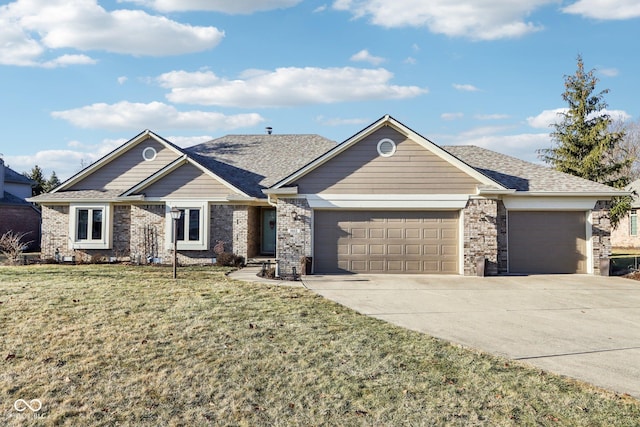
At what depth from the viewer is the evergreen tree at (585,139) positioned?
2242 centimetres

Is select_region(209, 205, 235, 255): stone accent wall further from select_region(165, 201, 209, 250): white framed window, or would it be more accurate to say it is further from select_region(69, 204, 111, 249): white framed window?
select_region(69, 204, 111, 249): white framed window

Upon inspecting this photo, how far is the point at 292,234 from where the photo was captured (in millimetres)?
14945

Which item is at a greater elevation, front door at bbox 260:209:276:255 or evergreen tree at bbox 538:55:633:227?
evergreen tree at bbox 538:55:633:227

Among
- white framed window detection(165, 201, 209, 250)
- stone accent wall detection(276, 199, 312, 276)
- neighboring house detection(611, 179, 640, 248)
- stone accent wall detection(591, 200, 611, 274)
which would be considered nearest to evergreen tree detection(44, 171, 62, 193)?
white framed window detection(165, 201, 209, 250)

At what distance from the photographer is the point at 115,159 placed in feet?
66.1

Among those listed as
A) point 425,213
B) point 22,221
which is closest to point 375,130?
point 425,213

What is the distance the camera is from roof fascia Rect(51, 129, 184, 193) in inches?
782

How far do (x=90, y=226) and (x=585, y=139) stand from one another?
23994mm

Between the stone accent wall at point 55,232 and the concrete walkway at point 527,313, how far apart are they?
12.2 meters

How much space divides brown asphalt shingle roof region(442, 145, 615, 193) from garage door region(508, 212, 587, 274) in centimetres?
92

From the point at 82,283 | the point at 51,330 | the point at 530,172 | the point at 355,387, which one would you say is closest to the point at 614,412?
the point at 355,387

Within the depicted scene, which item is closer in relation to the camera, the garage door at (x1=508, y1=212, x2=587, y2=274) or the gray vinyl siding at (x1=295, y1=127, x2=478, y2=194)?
the gray vinyl siding at (x1=295, y1=127, x2=478, y2=194)

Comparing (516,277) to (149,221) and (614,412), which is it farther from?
(149,221)

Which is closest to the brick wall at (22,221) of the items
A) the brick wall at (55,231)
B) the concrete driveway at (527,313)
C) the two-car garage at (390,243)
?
the brick wall at (55,231)
